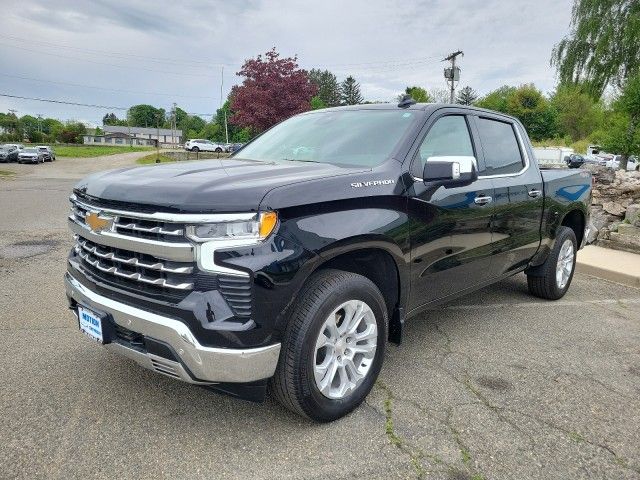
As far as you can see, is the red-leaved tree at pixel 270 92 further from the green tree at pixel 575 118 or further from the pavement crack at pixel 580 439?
the green tree at pixel 575 118

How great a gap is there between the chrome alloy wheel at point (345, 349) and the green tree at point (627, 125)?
1244cm

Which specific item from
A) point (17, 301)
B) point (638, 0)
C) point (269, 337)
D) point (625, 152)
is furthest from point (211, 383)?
point (638, 0)

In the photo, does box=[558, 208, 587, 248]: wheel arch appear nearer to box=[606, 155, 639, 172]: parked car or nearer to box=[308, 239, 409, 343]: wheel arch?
box=[308, 239, 409, 343]: wheel arch

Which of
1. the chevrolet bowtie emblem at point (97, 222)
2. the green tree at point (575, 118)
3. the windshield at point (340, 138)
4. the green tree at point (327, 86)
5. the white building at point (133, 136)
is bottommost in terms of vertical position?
the chevrolet bowtie emblem at point (97, 222)

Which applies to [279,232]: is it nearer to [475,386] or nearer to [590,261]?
[475,386]

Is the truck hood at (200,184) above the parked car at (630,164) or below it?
below

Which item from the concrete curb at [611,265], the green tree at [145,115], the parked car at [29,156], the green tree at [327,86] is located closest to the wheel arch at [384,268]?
the concrete curb at [611,265]

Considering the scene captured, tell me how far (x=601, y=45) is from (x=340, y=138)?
24180 mm

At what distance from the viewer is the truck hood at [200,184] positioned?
2312 millimetres

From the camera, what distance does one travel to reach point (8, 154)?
3694 centimetres

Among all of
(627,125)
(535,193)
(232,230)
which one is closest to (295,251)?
(232,230)

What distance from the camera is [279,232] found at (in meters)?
2.38

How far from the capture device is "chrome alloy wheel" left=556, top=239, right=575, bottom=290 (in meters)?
5.12

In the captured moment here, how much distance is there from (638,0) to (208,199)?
26.5 m
